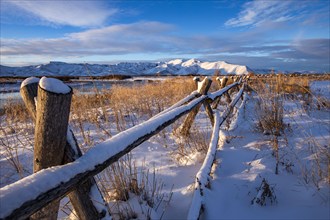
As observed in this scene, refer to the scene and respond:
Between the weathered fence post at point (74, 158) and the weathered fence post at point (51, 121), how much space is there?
0.06 meters

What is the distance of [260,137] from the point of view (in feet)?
13.6

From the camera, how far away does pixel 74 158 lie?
1.26 m

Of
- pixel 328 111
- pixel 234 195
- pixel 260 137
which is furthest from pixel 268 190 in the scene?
pixel 328 111

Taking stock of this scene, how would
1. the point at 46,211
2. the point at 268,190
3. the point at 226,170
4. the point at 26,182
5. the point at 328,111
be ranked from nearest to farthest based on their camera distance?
the point at 26,182 → the point at 46,211 → the point at 268,190 → the point at 226,170 → the point at 328,111

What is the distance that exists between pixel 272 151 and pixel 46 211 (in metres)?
2.97

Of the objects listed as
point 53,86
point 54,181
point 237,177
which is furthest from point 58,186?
point 237,177

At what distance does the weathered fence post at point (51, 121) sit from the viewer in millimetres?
1105

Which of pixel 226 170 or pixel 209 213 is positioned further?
pixel 226 170

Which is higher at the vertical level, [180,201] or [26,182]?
[26,182]

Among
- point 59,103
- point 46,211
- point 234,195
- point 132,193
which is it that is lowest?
point 234,195

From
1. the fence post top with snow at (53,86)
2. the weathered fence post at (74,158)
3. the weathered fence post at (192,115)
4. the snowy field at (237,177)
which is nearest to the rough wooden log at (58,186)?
the weathered fence post at (74,158)

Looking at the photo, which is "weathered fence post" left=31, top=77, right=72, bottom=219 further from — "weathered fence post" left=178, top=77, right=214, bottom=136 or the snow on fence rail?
"weathered fence post" left=178, top=77, right=214, bottom=136

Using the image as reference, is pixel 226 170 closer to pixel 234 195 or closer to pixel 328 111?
pixel 234 195

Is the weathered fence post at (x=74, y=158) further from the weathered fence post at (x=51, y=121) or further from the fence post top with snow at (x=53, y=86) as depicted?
the fence post top with snow at (x=53, y=86)
